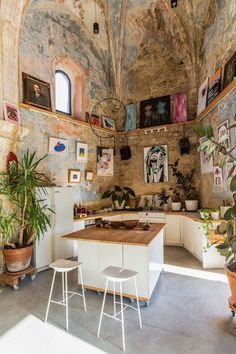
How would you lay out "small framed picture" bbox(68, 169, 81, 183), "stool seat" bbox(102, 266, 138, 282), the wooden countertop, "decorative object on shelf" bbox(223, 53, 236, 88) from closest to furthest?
"stool seat" bbox(102, 266, 138, 282)
the wooden countertop
"decorative object on shelf" bbox(223, 53, 236, 88)
"small framed picture" bbox(68, 169, 81, 183)

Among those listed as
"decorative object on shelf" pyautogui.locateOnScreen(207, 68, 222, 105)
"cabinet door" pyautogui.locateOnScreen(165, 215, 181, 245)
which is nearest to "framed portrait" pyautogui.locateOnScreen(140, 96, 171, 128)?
"decorative object on shelf" pyautogui.locateOnScreen(207, 68, 222, 105)

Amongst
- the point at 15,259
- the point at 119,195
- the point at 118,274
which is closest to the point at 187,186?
the point at 119,195

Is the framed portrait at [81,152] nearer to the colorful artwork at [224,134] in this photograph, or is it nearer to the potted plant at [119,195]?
the potted plant at [119,195]

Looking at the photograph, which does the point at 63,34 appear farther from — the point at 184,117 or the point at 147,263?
the point at 147,263

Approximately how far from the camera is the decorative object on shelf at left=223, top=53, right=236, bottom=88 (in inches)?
147

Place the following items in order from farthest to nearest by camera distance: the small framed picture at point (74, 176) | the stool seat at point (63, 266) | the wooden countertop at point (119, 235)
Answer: the small framed picture at point (74, 176) < the wooden countertop at point (119, 235) < the stool seat at point (63, 266)

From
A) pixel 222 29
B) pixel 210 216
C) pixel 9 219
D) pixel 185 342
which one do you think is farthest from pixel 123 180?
pixel 185 342

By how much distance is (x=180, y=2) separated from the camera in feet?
17.2

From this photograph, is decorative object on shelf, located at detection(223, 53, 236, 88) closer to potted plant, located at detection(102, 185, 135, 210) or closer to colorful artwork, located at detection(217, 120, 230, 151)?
colorful artwork, located at detection(217, 120, 230, 151)

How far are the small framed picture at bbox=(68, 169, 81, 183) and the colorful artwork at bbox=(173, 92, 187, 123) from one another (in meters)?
3.21

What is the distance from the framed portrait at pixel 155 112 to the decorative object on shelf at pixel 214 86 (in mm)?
1643

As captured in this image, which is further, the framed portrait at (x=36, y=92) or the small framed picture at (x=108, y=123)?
the small framed picture at (x=108, y=123)

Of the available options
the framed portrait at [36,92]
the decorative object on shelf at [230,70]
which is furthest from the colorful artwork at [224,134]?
the framed portrait at [36,92]

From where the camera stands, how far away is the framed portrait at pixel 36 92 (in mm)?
4613
